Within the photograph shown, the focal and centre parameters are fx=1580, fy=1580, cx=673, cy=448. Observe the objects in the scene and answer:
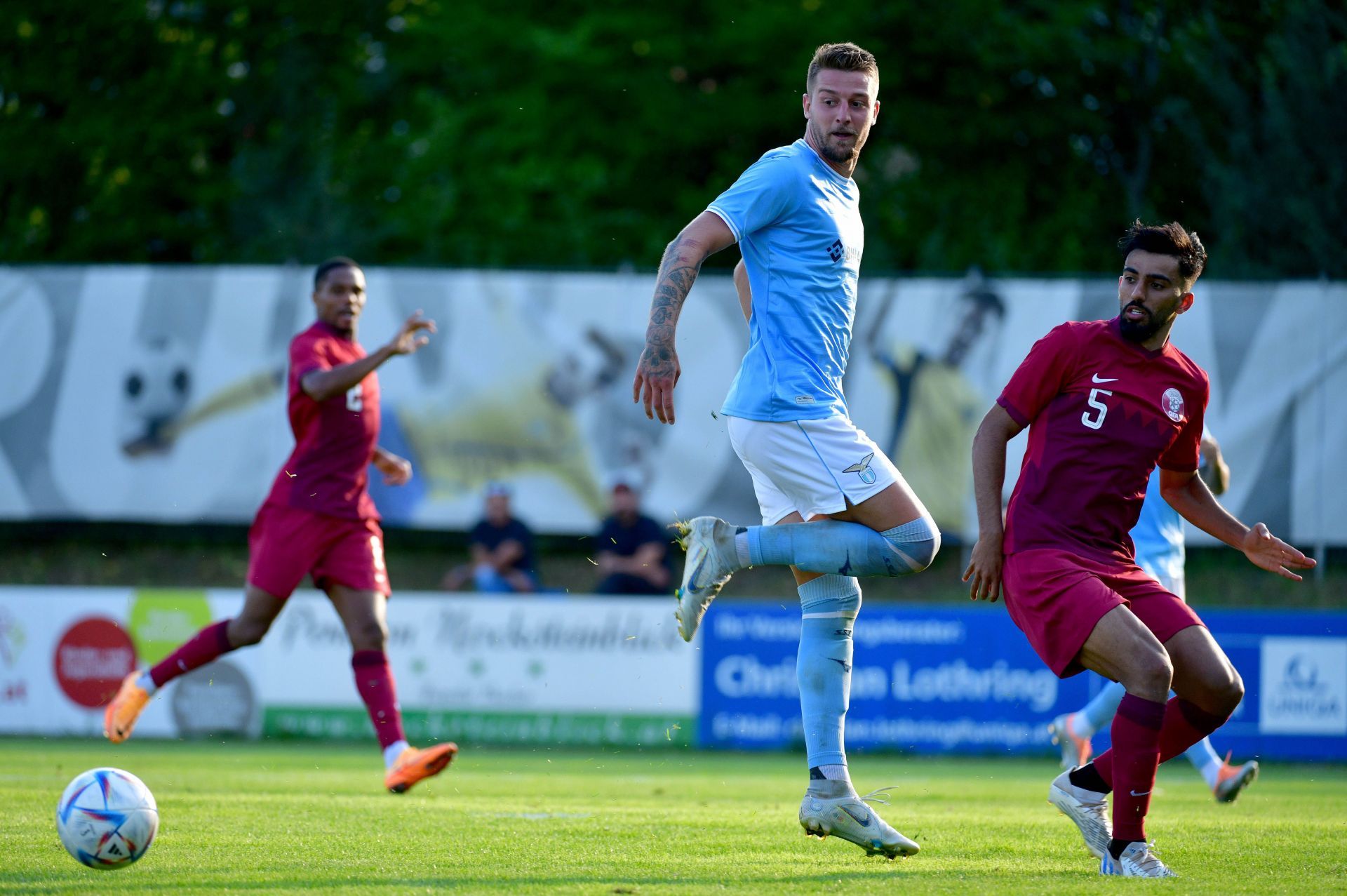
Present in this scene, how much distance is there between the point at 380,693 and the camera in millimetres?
8031

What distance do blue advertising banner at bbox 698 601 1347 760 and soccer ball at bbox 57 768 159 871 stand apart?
8899 millimetres

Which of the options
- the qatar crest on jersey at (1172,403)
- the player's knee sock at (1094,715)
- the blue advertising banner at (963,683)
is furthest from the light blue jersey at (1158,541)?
the qatar crest on jersey at (1172,403)

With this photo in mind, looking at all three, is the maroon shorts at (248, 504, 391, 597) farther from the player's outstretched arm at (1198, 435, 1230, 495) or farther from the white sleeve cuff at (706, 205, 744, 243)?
the player's outstretched arm at (1198, 435, 1230, 495)

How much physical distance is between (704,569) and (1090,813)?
1662 mm

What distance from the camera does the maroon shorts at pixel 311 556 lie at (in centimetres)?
816

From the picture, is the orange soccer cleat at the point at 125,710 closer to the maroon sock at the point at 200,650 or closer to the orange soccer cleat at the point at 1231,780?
the maroon sock at the point at 200,650

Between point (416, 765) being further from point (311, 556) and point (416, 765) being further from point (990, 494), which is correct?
point (990, 494)

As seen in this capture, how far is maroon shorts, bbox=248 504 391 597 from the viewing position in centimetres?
816

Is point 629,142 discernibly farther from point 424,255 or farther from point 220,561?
point 220,561

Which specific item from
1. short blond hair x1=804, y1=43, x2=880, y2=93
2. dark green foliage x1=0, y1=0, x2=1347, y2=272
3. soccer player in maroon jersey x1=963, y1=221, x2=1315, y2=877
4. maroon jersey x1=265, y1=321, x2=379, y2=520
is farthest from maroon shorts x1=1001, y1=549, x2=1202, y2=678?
dark green foliage x1=0, y1=0, x2=1347, y2=272

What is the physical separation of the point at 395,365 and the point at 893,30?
1008 cm

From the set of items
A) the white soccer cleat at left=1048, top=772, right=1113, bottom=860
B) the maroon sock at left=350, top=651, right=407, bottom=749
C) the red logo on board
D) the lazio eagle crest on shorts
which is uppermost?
the lazio eagle crest on shorts

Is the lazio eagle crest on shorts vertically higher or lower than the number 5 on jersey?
lower

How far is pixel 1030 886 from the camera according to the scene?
4.85m
